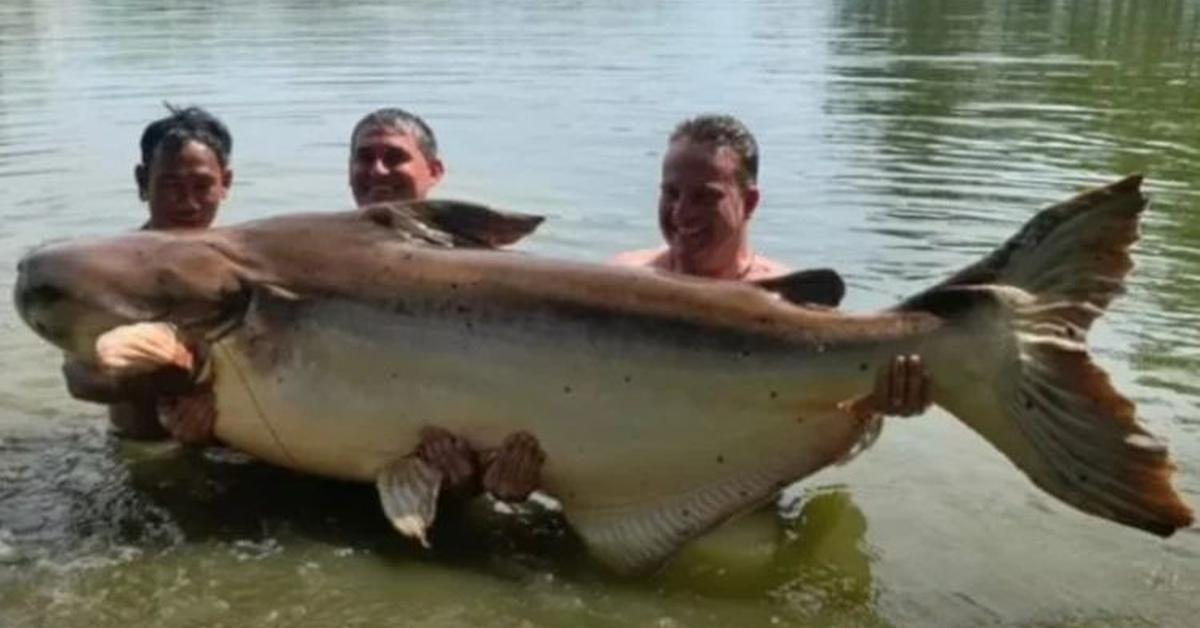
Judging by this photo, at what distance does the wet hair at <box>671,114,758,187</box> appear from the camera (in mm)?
5488

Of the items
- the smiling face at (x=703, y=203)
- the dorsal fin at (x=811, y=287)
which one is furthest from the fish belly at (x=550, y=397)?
the smiling face at (x=703, y=203)

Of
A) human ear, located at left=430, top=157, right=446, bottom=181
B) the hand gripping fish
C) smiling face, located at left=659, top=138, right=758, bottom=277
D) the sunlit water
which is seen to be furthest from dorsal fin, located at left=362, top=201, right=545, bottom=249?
human ear, located at left=430, top=157, right=446, bottom=181

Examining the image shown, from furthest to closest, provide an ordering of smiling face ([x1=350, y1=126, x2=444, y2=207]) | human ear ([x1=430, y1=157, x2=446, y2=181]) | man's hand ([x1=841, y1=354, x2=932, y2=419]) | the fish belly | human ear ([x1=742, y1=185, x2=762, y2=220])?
human ear ([x1=430, y1=157, x2=446, y2=181]) → smiling face ([x1=350, y1=126, x2=444, y2=207]) → human ear ([x1=742, y1=185, x2=762, y2=220]) → the fish belly → man's hand ([x1=841, y1=354, x2=932, y2=419])

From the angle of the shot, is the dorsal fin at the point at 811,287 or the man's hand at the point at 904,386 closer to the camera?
the man's hand at the point at 904,386

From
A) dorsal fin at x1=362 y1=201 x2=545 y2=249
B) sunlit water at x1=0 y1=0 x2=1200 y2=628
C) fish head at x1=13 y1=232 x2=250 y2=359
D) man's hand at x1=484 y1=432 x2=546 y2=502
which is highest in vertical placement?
dorsal fin at x1=362 y1=201 x2=545 y2=249

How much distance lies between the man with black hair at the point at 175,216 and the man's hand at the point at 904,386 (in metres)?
2.04

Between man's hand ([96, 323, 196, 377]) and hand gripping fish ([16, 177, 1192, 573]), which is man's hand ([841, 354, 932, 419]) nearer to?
hand gripping fish ([16, 177, 1192, 573])

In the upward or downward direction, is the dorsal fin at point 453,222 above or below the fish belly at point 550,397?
above

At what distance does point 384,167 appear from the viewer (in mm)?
6172

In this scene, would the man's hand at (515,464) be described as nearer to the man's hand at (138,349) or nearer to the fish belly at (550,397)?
the fish belly at (550,397)

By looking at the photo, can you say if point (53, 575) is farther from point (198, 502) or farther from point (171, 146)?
point (171, 146)

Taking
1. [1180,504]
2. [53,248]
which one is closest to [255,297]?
[53,248]

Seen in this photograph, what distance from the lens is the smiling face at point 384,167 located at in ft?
20.2

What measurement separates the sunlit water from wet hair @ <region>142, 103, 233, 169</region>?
115 cm
